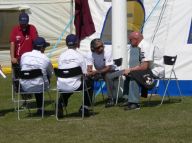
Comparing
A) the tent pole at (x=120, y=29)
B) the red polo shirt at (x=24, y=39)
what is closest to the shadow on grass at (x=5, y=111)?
the red polo shirt at (x=24, y=39)

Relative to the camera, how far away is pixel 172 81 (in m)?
10.5

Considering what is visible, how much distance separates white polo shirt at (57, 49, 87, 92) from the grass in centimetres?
48

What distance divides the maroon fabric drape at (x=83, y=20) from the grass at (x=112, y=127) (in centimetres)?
283

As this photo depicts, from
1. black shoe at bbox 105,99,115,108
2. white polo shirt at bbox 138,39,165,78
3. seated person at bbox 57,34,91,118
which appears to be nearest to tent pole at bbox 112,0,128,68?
white polo shirt at bbox 138,39,165,78

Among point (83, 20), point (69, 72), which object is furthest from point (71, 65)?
point (83, 20)

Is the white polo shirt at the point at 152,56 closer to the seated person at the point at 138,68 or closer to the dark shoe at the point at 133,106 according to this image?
the seated person at the point at 138,68

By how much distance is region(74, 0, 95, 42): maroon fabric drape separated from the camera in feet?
39.4

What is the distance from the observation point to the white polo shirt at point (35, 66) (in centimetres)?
858

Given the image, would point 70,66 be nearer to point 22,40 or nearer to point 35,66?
point 35,66

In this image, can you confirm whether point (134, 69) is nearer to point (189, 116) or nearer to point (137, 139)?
point (189, 116)

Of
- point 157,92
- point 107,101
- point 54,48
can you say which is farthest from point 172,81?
point 54,48

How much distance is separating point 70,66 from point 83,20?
3.78 m

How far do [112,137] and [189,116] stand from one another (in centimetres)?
168

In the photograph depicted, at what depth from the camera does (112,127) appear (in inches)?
302
